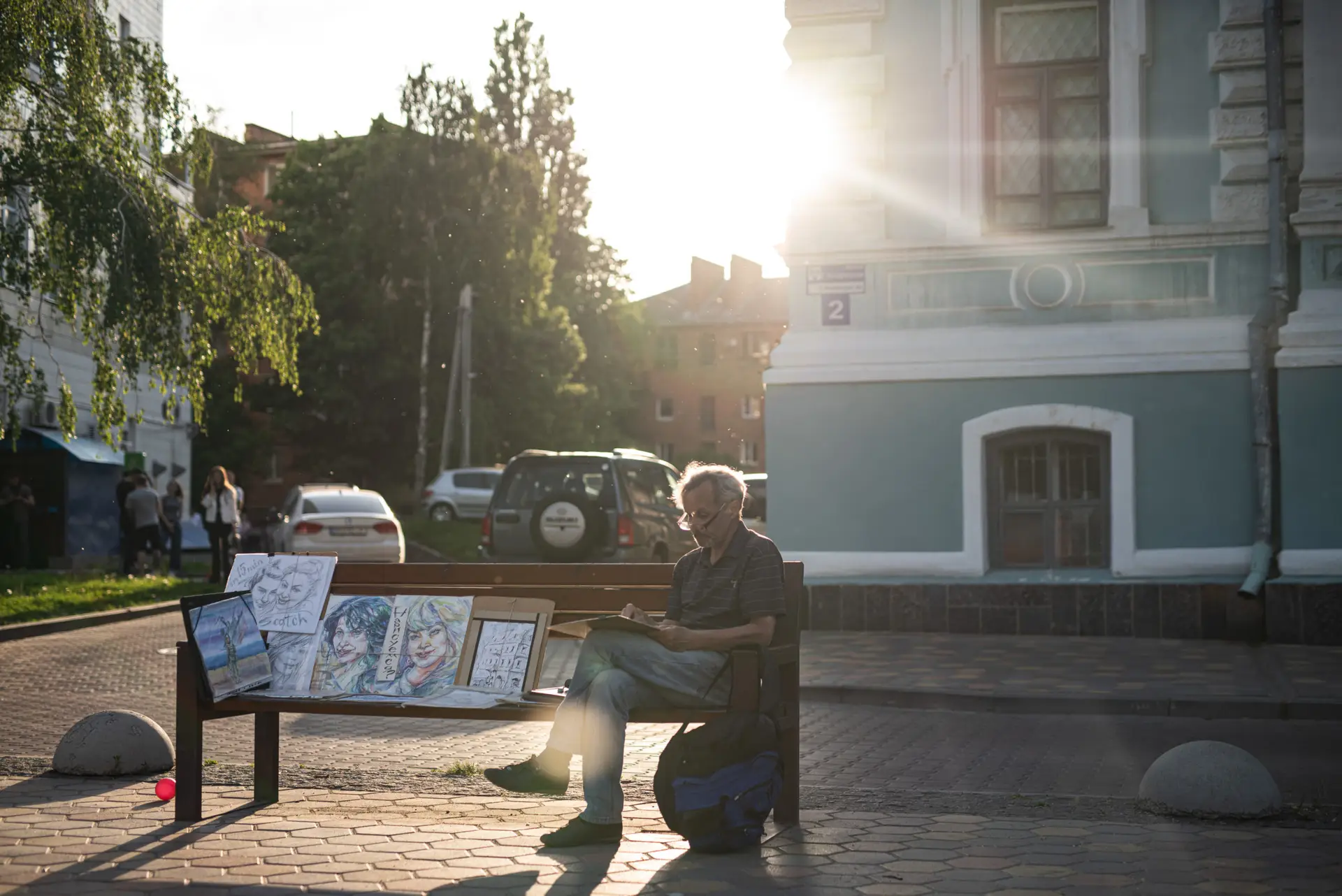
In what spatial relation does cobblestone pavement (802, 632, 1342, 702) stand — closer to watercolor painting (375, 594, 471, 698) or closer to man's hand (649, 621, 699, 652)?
watercolor painting (375, 594, 471, 698)

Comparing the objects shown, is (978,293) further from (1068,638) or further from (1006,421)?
(1068,638)

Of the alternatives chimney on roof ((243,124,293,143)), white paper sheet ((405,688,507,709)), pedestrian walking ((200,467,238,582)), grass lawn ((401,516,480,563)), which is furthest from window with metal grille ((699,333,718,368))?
white paper sheet ((405,688,507,709))

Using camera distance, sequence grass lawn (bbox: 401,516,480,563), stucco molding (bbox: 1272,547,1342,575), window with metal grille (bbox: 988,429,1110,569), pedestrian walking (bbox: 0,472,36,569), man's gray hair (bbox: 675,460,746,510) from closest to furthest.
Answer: man's gray hair (bbox: 675,460,746,510) → stucco molding (bbox: 1272,547,1342,575) → window with metal grille (bbox: 988,429,1110,569) → pedestrian walking (bbox: 0,472,36,569) → grass lawn (bbox: 401,516,480,563)

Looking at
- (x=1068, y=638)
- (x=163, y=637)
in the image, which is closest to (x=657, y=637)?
(x=1068, y=638)

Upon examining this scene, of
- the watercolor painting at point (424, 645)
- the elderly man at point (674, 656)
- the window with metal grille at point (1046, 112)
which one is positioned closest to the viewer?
the elderly man at point (674, 656)

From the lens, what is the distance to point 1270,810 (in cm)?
675

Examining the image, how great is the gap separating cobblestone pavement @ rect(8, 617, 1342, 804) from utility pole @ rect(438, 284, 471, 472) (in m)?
37.6

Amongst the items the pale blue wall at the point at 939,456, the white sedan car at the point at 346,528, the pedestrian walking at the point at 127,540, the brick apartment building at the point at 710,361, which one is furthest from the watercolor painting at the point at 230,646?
the brick apartment building at the point at 710,361

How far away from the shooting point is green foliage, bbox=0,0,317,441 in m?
16.1

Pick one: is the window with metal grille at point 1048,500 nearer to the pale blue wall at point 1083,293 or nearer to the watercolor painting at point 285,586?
the pale blue wall at point 1083,293

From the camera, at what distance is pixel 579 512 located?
1988 centimetres

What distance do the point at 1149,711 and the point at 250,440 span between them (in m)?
50.1

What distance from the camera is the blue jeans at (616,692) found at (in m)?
6.22

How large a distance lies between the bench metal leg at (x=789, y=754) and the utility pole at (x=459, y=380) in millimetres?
42682
